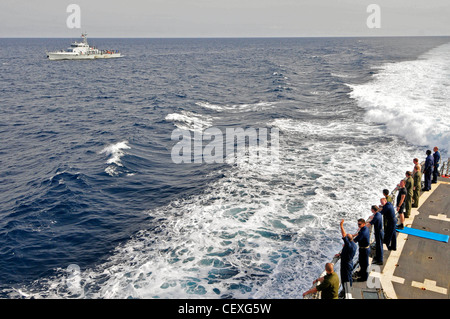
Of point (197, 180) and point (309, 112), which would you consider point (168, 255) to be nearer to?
point (197, 180)

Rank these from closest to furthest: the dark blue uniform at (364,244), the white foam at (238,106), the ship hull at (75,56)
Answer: the dark blue uniform at (364,244) → the white foam at (238,106) → the ship hull at (75,56)

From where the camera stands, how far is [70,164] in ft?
81.7

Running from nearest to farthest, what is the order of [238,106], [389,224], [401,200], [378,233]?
[378,233] → [389,224] → [401,200] → [238,106]

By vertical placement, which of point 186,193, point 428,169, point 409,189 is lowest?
point 186,193

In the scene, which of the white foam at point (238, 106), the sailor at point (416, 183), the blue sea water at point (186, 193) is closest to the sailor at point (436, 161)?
the sailor at point (416, 183)

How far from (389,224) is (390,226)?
8 centimetres

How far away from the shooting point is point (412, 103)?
1517 inches

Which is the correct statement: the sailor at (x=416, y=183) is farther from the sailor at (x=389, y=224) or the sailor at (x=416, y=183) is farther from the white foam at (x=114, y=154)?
the white foam at (x=114, y=154)

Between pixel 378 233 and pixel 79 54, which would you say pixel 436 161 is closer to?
pixel 378 233

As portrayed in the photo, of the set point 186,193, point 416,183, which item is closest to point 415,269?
point 416,183

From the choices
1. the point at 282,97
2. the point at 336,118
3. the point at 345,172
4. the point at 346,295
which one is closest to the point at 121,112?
the point at 282,97

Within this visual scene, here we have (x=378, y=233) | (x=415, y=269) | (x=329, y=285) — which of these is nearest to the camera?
(x=329, y=285)

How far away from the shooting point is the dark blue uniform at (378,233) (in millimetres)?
10353

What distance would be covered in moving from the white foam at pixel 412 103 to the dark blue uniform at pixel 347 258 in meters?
21.6
